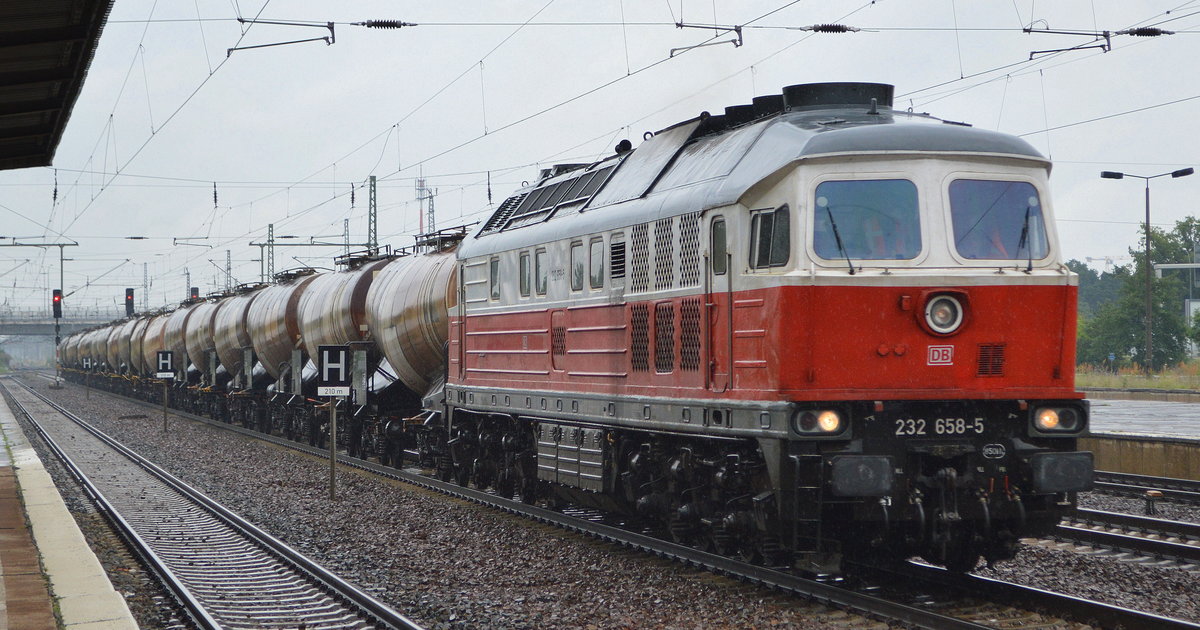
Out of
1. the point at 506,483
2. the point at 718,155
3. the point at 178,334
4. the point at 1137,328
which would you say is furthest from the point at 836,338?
the point at 1137,328

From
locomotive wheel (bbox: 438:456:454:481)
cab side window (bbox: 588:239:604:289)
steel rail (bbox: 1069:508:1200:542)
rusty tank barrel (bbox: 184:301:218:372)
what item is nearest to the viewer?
steel rail (bbox: 1069:508:1200:542)

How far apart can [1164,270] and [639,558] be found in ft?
234

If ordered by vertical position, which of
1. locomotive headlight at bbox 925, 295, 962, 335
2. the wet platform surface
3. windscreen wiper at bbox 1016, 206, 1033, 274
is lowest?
the wet platform surface

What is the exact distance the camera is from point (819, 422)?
9.62 metres

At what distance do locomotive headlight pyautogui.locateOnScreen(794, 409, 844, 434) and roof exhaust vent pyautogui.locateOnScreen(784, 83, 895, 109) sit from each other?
330cm

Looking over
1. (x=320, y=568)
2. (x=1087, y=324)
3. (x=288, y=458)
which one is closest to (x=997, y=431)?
(x=320, y=568)

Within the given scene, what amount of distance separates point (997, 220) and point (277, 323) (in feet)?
87.1

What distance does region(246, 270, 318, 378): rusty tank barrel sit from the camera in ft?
108

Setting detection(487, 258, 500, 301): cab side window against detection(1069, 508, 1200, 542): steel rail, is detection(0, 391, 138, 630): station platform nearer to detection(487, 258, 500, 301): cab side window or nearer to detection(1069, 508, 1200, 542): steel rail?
detection(487, 258, 500, 301): cab side window

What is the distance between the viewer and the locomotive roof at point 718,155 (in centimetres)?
1005

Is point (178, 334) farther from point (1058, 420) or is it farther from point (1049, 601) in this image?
Answer: point (1049, 601)

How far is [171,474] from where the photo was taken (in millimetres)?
24250

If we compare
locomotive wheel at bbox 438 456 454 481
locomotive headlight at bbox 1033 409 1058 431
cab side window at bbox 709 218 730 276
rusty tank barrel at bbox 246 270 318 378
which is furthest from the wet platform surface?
rusty tank barrel at bbox 246 270 318 378

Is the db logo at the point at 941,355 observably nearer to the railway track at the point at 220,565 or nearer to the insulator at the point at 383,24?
the railway track at the point at 220,565
